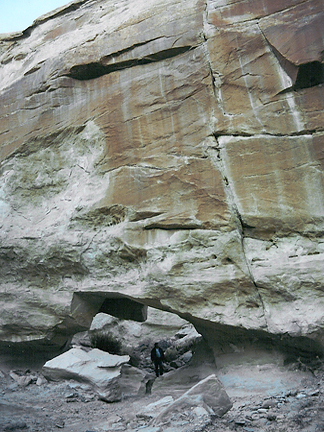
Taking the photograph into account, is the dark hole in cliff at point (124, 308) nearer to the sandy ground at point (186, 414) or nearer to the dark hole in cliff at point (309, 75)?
the sandy ground at point (186, 414)

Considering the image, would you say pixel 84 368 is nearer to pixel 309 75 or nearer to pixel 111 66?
pixel 111 66

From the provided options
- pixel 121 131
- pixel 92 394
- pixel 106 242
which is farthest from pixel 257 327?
pixel 121 131

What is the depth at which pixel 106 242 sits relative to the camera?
6938mm

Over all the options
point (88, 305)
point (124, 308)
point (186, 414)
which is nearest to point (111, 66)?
point (88, 305)

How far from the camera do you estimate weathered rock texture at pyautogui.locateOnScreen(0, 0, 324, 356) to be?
616 centimetres

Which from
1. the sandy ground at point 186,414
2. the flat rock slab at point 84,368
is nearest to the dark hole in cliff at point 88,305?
the flat rock slab at point 84,368

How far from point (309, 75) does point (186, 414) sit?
5.10 meters

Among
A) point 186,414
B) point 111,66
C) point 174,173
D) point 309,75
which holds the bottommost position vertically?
point 186,414

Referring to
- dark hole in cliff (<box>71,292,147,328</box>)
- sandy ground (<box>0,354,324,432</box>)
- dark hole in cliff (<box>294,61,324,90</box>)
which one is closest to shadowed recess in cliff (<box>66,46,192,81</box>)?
dark hole in cliff (<box>294,61,324,90</box>)

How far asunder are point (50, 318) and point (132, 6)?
6162mm

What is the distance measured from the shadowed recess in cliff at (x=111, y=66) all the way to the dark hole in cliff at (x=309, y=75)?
1961 millimetres

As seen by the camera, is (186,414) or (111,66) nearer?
(186,414)

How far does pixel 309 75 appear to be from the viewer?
20.7 ft

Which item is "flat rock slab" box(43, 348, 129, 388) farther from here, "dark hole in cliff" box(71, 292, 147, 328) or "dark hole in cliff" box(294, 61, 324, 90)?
"dark hole in cliff" box(294, 61, 324, 90)
